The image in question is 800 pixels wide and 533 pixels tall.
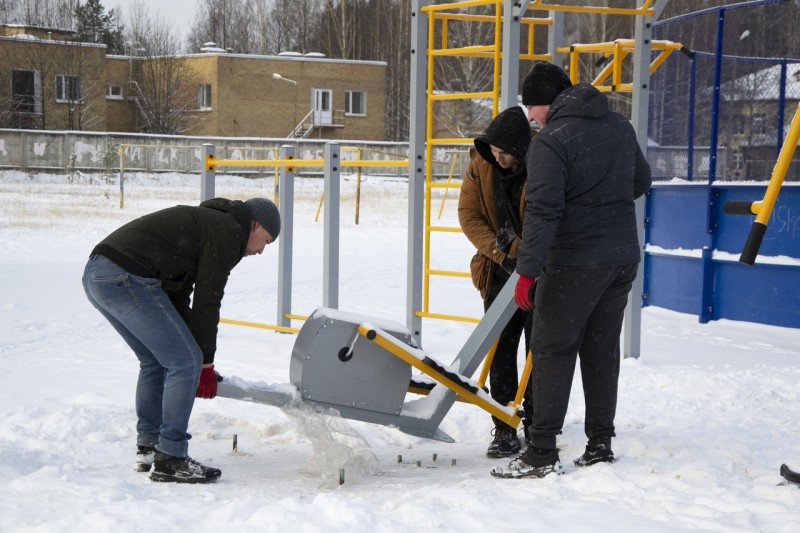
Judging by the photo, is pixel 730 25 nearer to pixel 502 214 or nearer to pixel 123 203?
pixel 502 214

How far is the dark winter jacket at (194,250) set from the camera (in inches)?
163

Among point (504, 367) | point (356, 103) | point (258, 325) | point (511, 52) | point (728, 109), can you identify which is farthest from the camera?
point (356, 103)

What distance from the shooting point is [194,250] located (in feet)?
13.9

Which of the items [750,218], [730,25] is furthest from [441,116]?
[750,218]

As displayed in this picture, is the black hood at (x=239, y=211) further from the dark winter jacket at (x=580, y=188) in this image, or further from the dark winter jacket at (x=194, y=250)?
the dark winter jacket at (x=580, y=188)

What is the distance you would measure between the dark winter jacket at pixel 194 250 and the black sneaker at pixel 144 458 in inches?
25.1

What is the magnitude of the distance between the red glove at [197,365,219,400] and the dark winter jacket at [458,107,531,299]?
56.2 inches

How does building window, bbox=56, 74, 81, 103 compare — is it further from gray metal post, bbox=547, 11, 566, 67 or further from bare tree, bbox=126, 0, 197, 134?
gray metal post, bbox=547, 11, 566, 67

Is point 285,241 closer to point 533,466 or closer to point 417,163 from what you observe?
point 417,163

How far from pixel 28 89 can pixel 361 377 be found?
1880 inches

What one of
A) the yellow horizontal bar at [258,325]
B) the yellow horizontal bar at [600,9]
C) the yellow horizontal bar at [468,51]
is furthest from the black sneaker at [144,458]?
the yellow horizontal bar at [600,9]

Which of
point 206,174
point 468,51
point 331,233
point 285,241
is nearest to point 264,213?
point 331,233

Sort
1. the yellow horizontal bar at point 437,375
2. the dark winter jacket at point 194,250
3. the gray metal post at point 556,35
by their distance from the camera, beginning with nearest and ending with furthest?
1. the dark winter jacket at point 194,250
2. the yellow horizontal bar at point 437,375
3. the gray metal post at point 556,35

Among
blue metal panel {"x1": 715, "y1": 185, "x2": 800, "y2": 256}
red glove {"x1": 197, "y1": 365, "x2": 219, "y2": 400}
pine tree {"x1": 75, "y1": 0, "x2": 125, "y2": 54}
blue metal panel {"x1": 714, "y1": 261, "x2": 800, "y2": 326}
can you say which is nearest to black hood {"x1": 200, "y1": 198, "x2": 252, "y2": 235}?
red glove {"x1": 197, "y1": 365, "x2": 219, "y2": 400}
